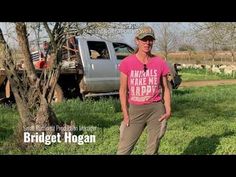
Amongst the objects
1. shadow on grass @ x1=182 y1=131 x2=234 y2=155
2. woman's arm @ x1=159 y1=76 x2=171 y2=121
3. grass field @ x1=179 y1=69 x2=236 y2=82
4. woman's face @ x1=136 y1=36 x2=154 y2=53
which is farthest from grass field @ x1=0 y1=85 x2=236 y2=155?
grass field @ x1=179 y1=69 x2=236 y2=82

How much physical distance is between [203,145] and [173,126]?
131 cm

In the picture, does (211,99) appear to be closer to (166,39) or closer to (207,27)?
(207,27)

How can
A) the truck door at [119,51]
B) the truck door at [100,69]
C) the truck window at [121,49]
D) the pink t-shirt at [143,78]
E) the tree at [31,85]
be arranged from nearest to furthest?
1. the pink t-shirt at [143,78]
2. the tree at [31,85]
3. the truck door at [100,69]
4. the truck door at [119,51]
5. the truck window at [121,49]

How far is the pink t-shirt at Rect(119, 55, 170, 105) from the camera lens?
13.9 feet

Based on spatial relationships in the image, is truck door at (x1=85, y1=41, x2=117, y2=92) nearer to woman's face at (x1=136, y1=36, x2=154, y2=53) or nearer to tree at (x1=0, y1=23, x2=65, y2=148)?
tree at (x1=0, y1=23, x2=65, y2=148)

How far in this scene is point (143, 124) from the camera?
4367 mm

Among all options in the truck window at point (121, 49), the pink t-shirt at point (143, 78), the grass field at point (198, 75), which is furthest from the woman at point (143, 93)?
the grass field at point (198, 75)

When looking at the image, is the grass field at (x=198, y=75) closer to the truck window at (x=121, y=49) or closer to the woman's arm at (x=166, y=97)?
the truck window at (x=121, y=49)

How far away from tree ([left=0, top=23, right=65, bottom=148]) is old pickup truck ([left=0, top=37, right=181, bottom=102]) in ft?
13.2

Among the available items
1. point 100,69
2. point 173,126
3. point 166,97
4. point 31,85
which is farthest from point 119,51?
point 166,97

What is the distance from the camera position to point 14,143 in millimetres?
5773

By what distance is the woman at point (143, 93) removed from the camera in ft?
13.9
